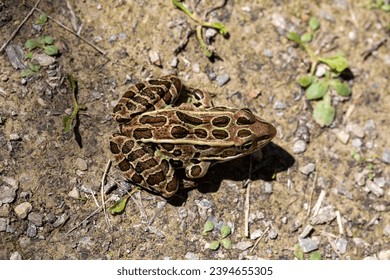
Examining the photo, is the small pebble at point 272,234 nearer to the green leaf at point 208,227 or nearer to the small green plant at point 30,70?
the green leaf at point 208,227

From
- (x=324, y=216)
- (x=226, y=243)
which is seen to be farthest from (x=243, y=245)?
(x=324, y=216)

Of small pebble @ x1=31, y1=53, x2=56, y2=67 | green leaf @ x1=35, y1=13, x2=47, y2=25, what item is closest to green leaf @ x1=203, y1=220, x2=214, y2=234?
small pebble @ x1=31, y1=53, x2=56, y2=67

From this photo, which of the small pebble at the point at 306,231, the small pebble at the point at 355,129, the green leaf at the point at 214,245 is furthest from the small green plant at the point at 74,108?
the small pebble at the point at 355,129

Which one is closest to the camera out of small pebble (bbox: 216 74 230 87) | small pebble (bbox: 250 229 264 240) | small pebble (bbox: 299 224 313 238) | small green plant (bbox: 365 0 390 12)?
small pebble (bbox: 250 229 264 240)

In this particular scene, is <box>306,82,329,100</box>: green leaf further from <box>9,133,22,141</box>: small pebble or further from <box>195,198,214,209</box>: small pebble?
<box>9,133,22,141</box>: small pebble

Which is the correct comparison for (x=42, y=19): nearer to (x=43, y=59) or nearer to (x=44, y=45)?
(x=44, y=45)

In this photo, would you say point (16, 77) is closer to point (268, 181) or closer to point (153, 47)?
point (153, 47)

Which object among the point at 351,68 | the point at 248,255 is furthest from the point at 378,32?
the point at 248,255
